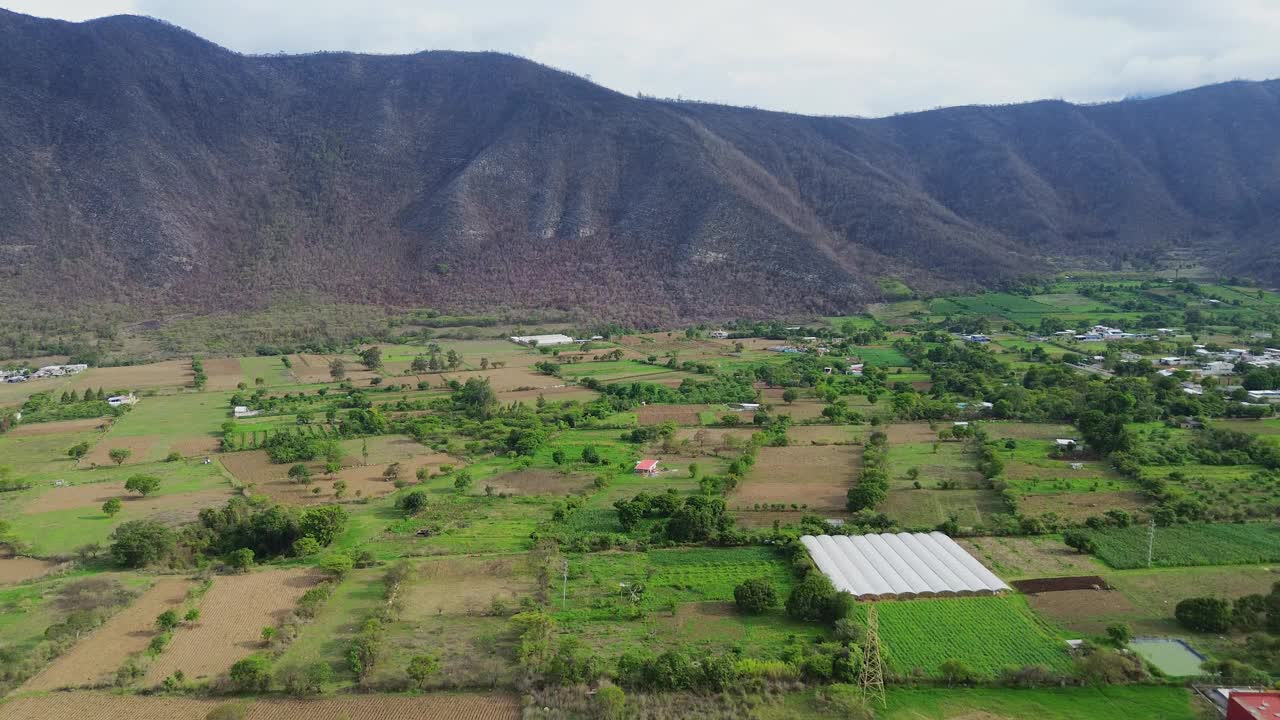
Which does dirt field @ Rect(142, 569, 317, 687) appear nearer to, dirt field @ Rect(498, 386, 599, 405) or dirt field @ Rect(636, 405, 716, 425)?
dirt field @ Rect(636, 405, 716, 425)

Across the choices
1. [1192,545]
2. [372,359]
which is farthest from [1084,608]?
[372,359]

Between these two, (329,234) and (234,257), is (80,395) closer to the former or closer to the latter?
(234,257)

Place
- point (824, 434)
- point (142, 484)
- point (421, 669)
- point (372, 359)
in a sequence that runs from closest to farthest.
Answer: point (421, 669), point (142, 484), point (824, 434), point (372, 359)

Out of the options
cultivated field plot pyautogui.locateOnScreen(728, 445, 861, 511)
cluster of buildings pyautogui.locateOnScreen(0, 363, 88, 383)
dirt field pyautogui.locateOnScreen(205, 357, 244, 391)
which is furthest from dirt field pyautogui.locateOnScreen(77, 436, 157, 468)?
cultivated field plot pyautogui.locateOnScreen(728, 445, 861, 511)

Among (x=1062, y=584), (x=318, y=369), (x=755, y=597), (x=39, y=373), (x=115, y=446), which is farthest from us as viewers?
(x=318, y=369)

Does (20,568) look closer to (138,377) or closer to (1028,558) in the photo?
(1028,558)

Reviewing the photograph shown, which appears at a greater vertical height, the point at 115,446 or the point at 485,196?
the point at 485,196

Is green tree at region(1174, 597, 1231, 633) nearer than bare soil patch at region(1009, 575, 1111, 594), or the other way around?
green tree at region(1174, 597, 1231, 633)
